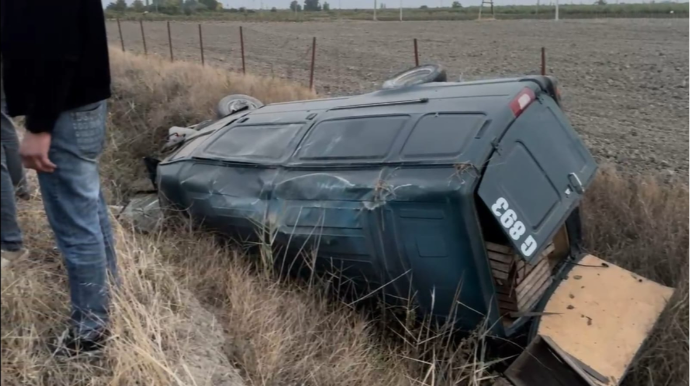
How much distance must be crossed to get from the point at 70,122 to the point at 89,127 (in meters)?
0.08

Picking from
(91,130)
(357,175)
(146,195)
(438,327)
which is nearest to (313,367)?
(438,327)

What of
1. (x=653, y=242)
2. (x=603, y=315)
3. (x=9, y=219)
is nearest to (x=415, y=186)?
(x=603, y=315)

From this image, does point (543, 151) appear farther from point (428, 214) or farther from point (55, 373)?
point (55, 373)

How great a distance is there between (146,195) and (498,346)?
11.3 ft

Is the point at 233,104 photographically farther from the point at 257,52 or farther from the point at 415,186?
the point at 257,52

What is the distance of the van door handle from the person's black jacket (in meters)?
2.91

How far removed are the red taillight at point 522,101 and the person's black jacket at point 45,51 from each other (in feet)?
7.97

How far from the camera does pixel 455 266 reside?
3748 millimetres

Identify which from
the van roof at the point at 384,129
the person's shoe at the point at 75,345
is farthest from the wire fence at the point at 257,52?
the person's shoe at the point at 75,345

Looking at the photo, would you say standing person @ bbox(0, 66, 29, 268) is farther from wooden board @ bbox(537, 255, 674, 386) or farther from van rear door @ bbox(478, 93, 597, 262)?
wooden board @ bbox(537, 255, 674, 386)

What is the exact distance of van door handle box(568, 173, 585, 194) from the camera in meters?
4.16

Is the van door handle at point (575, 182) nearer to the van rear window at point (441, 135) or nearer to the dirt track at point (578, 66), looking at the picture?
the van rear window at point (441, 135)

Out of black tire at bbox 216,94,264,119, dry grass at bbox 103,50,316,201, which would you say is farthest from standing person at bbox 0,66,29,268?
black tire at bbox 216,94,264,119

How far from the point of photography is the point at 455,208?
142 inches
